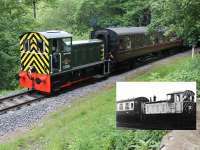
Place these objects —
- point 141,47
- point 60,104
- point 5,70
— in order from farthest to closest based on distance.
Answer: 1. point 141,47
2. point 5,70
3. point 60,104

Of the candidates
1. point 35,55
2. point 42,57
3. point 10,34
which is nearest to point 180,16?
point 42,57

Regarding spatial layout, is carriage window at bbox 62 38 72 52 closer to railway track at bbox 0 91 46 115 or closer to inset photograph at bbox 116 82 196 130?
railway track at bbox 0 91 46 115

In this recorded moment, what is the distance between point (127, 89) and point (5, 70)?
1663 centimetres

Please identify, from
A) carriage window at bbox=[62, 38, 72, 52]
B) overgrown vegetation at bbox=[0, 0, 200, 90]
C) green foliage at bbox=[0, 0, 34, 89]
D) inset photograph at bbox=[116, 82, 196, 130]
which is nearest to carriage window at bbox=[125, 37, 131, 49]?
overgrown vegetation at bbox=[0, 0, 200, 90]

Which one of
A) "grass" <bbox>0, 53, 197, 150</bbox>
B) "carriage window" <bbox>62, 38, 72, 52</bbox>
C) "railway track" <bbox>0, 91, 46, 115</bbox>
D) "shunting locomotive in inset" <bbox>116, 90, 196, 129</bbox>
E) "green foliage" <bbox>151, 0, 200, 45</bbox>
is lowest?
"railway track" <bbox>0, 91, 46, 115</bbox>

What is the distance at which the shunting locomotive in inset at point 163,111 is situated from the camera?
240 inches

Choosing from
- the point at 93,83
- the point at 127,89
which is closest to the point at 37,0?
the point at 93,83

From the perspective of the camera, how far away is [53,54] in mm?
16469

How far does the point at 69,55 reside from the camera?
1747 centimetres

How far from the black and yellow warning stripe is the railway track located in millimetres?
1047

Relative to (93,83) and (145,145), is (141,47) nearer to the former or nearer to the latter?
(93,83)

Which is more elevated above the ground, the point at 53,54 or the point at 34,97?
the point at 53,54

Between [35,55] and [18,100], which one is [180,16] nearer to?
[35,55]

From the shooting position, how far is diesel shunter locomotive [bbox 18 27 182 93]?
1616 centimetres
